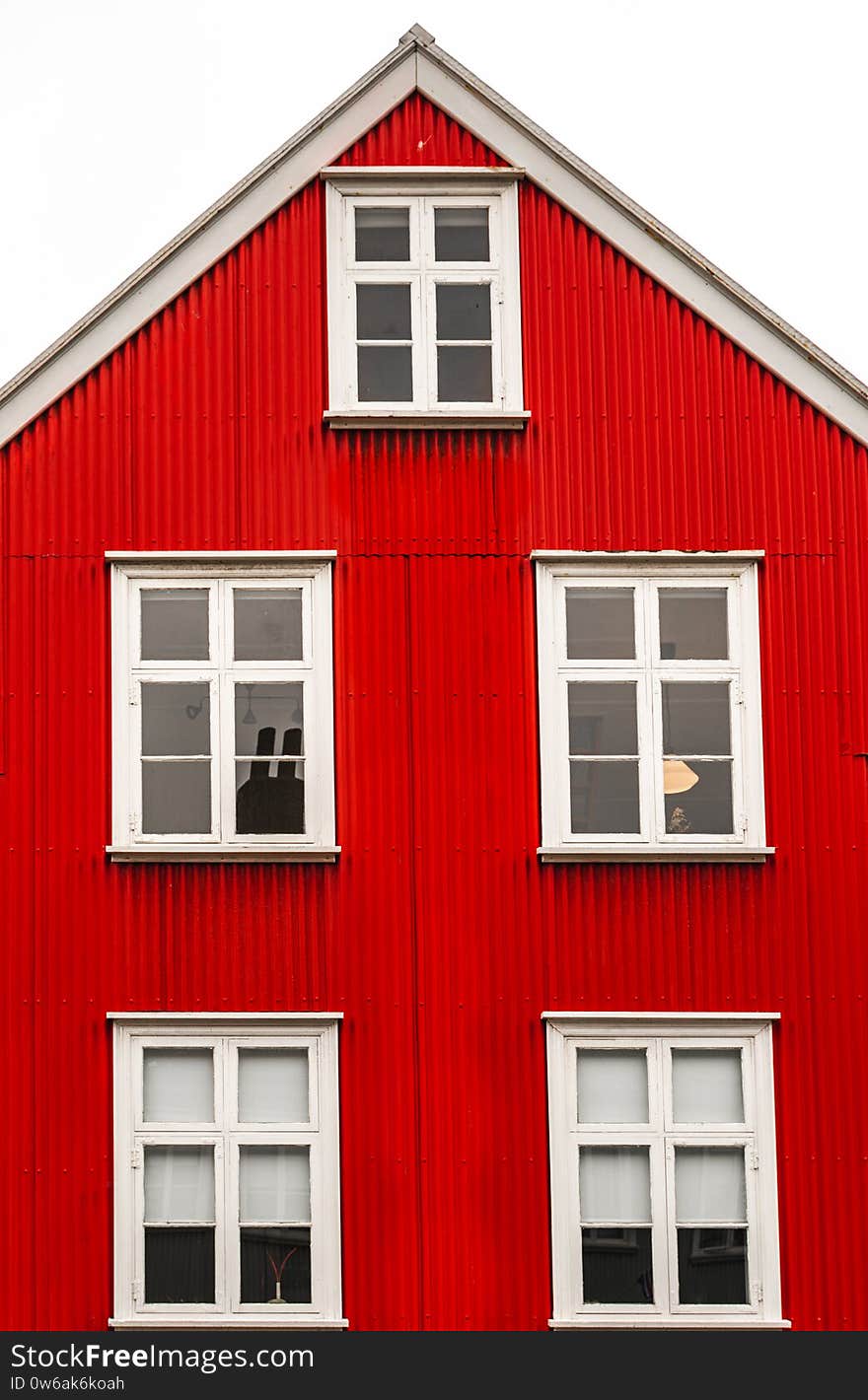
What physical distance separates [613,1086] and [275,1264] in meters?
3.15

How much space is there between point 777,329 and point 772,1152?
7.08 metres

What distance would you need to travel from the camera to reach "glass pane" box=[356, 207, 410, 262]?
52.2 ft

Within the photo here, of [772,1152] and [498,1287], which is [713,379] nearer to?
[772,1152]

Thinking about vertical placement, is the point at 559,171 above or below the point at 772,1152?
above

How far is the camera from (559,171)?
52.0ft

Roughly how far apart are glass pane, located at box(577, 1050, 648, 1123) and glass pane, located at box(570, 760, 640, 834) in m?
1.91

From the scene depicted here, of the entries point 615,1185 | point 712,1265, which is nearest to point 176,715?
point 615,1185

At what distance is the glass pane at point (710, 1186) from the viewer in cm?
1464

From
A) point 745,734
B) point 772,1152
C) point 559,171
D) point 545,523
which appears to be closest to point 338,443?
point 545,523

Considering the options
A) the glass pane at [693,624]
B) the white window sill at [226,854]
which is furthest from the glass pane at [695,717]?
the white window sill at [226,854]

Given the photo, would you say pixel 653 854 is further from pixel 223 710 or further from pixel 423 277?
pixel 423 277

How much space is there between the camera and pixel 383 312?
51.9 ft

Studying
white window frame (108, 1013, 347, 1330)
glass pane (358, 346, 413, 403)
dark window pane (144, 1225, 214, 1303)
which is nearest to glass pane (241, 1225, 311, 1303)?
white window frame (108, 1013, 347, 1330)
